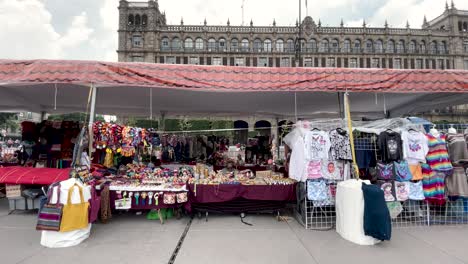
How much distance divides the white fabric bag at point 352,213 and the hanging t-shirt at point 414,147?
144 cm

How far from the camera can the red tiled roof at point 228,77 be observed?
15.7ft

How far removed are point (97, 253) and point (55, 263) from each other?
0.52 m

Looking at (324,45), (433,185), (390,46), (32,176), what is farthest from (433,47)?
(32,176)

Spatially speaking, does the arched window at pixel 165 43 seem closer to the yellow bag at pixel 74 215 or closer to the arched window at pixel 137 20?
the arched window at pixel 137 20

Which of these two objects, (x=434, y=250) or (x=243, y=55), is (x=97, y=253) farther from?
(x=243, y=55)

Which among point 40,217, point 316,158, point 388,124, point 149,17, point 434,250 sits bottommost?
point 434,250

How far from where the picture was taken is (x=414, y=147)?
16.6 ft

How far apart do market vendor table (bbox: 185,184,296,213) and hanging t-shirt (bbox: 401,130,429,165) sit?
238 centimetres

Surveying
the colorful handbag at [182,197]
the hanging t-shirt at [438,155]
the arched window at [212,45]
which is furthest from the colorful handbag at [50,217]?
the arched window at [212,45]

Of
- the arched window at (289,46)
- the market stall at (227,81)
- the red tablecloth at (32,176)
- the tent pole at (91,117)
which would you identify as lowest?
the red tablecloth at (32,176)

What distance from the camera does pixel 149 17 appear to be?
5131cm

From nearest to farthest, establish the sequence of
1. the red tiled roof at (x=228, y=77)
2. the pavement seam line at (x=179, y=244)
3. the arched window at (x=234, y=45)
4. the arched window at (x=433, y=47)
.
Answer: the pavement seam line at (x=179, y=244), the red tiled roof at (x=228, y=77), the arched window at (x=234, y=45), the arched window at (x=433, y=47)

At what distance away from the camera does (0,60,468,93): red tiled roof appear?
4793 millimetres

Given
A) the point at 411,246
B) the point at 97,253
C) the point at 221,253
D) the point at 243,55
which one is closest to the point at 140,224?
the point at 97,253
